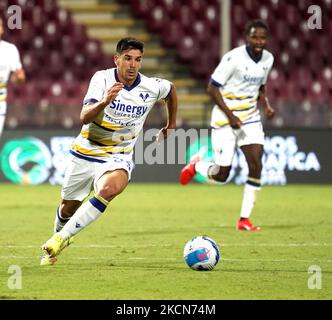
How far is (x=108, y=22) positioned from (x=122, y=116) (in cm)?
1258

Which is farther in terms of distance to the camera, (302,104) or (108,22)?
(108,22)

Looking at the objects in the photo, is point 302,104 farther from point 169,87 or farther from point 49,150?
point 169,87

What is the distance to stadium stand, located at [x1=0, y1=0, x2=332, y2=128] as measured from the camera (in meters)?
18.2

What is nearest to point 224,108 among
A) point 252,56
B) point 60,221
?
point 252,56

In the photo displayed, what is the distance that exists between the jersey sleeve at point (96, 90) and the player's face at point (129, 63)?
0.17 metres

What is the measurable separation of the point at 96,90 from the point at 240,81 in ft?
11.3

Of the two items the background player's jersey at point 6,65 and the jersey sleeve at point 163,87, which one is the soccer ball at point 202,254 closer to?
the jersey sleeve at point 163,87

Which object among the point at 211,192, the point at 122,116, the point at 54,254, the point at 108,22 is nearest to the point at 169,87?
the point at 122,116

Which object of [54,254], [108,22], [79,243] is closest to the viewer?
[54,254]

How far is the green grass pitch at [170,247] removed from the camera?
666 cm

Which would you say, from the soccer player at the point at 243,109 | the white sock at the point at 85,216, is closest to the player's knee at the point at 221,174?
the soccer player at the point at 243,109

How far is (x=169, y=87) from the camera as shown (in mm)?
8211

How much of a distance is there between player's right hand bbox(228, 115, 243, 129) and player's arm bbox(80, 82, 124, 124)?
3.23 meters
